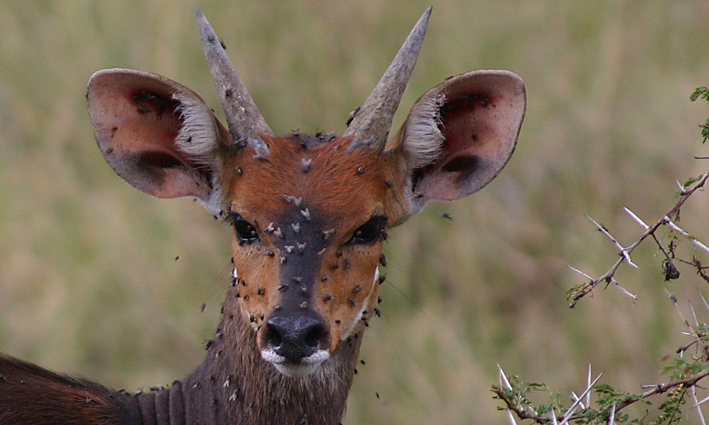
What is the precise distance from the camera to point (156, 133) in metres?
4.61

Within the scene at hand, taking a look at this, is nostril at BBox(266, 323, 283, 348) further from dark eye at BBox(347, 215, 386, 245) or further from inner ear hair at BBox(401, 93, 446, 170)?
inner ear hair at BBox(401, 93, 446, 170)

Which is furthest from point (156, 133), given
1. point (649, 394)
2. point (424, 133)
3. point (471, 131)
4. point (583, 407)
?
point (649, 394)

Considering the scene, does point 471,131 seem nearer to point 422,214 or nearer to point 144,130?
point 144,130

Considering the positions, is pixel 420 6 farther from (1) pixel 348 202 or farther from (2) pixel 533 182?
(1) pixel 348 202

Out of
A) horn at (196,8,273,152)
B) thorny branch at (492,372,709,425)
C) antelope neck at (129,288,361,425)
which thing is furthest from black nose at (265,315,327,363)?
horn at (196,8,273,152)

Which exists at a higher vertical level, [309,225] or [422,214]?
[422,214]

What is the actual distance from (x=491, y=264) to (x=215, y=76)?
13.9ft

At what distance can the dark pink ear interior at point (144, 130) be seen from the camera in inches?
173

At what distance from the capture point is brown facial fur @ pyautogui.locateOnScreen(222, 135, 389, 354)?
4082mm

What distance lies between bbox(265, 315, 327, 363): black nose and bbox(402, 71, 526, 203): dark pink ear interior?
1.06 meters

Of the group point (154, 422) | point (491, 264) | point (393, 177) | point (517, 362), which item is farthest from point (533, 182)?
point (154, 422)

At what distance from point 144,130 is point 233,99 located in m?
0.47

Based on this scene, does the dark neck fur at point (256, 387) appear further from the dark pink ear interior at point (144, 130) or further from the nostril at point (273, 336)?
the dark pink ear interior at point (144, 130)

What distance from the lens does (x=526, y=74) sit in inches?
340
